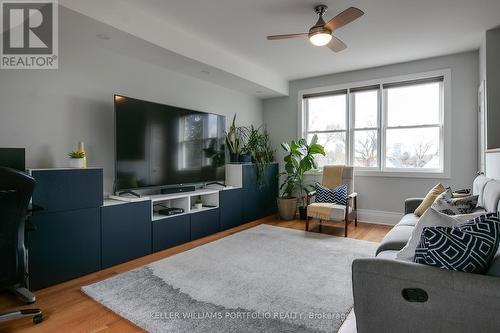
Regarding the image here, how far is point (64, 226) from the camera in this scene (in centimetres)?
252

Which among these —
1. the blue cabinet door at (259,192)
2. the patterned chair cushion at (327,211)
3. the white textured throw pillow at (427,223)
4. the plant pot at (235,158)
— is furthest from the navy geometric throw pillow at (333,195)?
the white textured throw pillow at (427,223)

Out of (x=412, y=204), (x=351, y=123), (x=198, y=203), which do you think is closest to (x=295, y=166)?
(x=351, y=123)

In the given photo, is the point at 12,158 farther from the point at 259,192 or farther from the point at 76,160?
the point at 259,192

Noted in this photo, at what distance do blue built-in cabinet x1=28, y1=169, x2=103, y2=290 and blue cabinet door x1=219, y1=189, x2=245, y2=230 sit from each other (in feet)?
5.94

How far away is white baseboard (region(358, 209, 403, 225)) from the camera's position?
4.61 metres

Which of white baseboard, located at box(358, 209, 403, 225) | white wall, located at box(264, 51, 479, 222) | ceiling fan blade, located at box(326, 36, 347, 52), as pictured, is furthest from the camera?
white baseboard, located at box(358, 209, 403, 225)

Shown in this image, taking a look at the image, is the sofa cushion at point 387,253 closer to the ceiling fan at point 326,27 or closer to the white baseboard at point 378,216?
the ceiling fan at point 326,27

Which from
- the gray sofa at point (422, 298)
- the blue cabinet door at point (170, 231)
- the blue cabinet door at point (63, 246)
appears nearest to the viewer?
the gray sofa at point (422, 298)

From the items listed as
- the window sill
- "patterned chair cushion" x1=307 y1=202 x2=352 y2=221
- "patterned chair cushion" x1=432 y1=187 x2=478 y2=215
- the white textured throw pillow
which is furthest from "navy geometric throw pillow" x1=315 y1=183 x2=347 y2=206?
the white textured throw pillow

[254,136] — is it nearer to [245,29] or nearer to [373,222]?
[245,29]

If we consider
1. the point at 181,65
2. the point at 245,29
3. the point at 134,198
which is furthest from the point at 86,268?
the point at 245,29

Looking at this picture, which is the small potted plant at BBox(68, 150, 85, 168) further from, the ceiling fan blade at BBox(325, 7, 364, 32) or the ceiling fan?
the ceiling fan blade at BBox(325, 7, 364, 32)

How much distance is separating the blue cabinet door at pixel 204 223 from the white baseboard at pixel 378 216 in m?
2.48

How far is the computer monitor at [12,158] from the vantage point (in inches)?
87.8
